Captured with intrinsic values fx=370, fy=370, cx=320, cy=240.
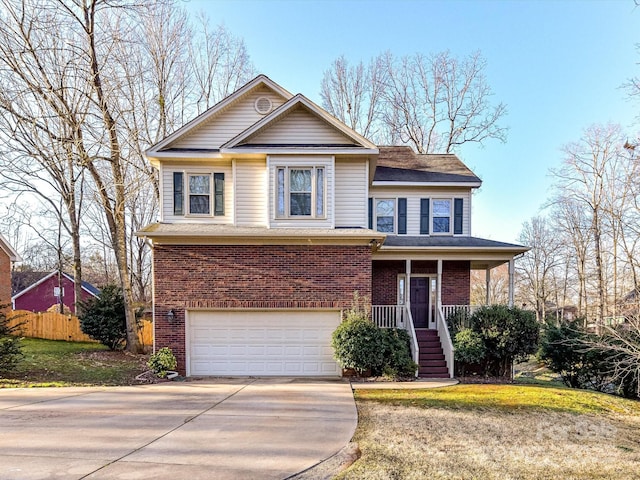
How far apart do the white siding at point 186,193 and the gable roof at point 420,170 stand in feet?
18.2

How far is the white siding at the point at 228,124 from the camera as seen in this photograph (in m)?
11.4

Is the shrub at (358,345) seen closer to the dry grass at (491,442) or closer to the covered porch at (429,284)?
the covered porch at (429,284)

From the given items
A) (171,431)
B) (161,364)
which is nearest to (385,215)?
(161,364)

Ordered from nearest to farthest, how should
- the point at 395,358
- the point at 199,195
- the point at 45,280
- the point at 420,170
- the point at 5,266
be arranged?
the point at 395,358 → the point at 199,195 → the point at 420,170 → the point at 5,266 → the point at 45,280

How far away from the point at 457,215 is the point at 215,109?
9.47 m

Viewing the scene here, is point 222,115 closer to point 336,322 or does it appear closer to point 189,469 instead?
point 336,322

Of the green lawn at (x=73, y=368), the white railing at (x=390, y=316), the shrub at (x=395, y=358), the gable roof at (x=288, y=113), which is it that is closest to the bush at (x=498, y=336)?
the shrub at (x=395, y=358)

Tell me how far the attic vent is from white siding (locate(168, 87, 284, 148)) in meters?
0.10

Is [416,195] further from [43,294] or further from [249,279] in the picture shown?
[43,294]

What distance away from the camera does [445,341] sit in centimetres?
1145

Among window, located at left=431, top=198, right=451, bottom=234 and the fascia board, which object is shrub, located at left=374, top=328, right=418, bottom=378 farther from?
the fascia board

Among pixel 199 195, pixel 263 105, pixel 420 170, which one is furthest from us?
pixel 420 170

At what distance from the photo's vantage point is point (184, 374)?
1027cm

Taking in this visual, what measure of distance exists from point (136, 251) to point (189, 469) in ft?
91.5
